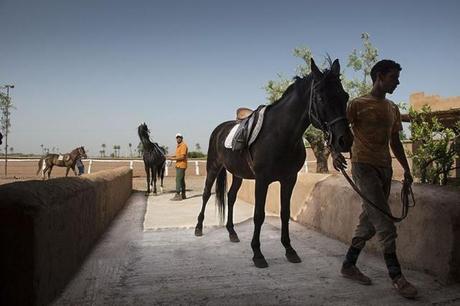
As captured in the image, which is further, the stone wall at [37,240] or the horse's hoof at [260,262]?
the horse's hoof at [260,262]

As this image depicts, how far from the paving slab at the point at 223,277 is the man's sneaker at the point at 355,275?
0.06 m

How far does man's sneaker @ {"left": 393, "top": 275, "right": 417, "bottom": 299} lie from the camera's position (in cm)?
278

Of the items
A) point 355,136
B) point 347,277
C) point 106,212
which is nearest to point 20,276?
point 347,277

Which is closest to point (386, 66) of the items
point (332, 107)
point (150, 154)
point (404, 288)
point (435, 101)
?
point (332, 107)

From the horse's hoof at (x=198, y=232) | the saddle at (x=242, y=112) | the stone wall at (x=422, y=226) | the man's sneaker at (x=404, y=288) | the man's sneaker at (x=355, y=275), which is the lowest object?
the horse's hoof at (x=198, y=232)

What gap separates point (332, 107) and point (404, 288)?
5.64ft

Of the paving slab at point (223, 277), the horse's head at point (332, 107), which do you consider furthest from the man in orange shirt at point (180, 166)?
the horse's head at point (332, 107)

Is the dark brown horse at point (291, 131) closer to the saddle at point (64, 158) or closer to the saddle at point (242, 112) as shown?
the saddle at point (242, 112)

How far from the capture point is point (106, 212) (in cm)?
593

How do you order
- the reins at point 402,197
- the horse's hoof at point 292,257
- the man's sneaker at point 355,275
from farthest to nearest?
the horse's hoof at point 292,257, the man's sneaker at point 355,275, the reins at point 402,197

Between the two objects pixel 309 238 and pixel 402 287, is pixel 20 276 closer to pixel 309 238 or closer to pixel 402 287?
pixel 402 287

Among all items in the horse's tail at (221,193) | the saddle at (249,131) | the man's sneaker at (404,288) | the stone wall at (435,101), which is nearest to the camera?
the man's sneaker at (404,288)

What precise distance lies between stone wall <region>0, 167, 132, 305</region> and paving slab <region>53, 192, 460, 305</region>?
249 millimetres

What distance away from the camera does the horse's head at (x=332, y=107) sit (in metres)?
3.10
